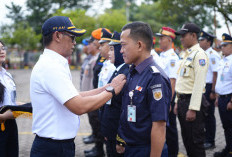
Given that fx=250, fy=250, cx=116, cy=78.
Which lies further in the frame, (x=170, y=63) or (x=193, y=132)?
(x=170, y=63)

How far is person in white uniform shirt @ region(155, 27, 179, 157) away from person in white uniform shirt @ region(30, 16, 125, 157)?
76.0 inches

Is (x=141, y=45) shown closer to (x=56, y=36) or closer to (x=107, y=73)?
(x=56, y=36)

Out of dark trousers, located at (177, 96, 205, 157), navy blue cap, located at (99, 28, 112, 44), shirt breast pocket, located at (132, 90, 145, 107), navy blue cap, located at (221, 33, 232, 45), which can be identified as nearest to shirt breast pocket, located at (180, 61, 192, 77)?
dark trousers, located at (177, 96, 205, 157)

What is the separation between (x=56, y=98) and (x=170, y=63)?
3315 millimetres

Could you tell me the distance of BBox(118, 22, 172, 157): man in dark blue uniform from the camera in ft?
7.11

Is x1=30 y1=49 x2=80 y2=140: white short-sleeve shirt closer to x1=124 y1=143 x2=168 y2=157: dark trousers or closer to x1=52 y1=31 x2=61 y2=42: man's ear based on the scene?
x1=52 y1=31 x2=61 y2=42: man's ear

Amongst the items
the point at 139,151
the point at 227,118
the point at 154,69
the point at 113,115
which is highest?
the point at 154,69

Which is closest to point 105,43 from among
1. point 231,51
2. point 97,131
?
point 97,131

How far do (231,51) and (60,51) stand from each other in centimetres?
405

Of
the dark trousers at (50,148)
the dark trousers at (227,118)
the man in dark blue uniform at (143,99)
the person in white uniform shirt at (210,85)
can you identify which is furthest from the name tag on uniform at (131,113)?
the person in white uniform shirt at (210,85)

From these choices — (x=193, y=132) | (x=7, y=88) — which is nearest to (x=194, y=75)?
(x=193, y=132)

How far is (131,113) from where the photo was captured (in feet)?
7.59

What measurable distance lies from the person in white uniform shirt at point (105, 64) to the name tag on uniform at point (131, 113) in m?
1.73

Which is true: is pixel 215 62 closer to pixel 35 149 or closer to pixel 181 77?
pixel 181 77
